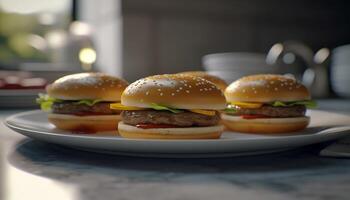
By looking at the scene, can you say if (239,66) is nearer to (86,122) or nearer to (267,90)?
(267,90)

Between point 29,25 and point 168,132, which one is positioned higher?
point 29,25

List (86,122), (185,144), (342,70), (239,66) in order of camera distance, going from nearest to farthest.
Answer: (185,144), (86,122), (239,66), (342,70)

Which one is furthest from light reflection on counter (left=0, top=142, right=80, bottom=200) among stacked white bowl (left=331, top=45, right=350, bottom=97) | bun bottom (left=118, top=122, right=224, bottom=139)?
stacked white bowl (left=331, top=45, right=350, bottom=97)

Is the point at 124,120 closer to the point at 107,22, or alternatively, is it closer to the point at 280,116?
the point at 280,116

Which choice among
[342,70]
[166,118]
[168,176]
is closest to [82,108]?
[166,118]

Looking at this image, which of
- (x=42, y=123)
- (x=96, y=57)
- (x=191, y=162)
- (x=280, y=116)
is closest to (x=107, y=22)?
(x=96, y=57)

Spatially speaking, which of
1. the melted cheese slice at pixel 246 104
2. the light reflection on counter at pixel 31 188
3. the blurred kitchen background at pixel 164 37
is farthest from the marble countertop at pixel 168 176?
the blurred kitchen background at pixel 164 37
